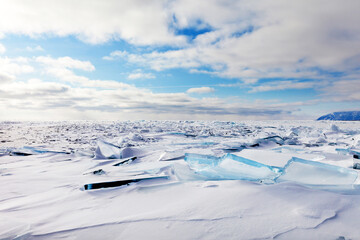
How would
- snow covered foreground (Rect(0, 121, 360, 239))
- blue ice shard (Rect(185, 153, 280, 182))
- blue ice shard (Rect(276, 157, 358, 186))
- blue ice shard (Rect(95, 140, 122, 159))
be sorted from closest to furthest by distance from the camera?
snow covered foreground (Rect(0, 121, 360, 239)), blue ice shard (Rect(276, 157, 358, 186)), blue ice shard (Rect(185, 153, 280, 182)), blue ice shard (Rect(95, 140, 122, 159))

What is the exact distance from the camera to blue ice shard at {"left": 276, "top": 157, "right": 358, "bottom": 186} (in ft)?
4.84

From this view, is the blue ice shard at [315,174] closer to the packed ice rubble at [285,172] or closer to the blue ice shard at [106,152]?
the packed ice rubble at [285,172]

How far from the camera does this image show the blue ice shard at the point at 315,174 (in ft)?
4.84

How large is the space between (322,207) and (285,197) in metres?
0.18

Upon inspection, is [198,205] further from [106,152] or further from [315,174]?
[106,152]

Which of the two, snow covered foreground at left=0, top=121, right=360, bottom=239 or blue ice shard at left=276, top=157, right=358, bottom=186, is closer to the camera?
snow covered foreground at left=0, top=121, right=360, bottom=239

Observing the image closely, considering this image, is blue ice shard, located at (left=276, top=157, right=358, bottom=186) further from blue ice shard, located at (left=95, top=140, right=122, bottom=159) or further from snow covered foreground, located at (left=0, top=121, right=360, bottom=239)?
blue ice shard, located at (left=95, top=140, right=122, bottom=159)

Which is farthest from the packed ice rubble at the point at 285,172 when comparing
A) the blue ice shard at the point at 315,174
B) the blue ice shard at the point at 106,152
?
the blue ice shard at the point at 106,152

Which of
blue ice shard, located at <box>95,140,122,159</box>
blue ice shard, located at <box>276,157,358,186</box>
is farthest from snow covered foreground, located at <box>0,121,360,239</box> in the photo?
blue ice shard, located at <box>95,140,122,159</box>

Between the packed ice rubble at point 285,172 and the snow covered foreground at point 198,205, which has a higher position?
the packed ice rubble at point 285,172

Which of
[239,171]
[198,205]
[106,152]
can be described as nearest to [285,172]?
[239,171]

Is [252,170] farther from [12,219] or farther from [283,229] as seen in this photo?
[12,219]

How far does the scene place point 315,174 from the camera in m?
1.56

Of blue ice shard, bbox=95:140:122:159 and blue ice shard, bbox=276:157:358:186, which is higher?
blue ice shard, bbox=276:157:358:186
